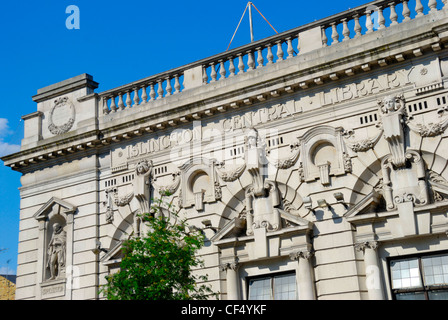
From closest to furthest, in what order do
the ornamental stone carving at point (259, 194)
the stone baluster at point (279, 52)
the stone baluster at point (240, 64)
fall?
the ornamental stone carving at point (259, 194)
the stone baluster at point (279, 52)
the stone baluster at point (240, 64)

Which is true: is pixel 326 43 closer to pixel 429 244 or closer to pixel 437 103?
pixel 437 103

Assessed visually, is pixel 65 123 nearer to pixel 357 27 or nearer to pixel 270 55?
pixel 270 55

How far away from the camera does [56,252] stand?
25078 millimetres

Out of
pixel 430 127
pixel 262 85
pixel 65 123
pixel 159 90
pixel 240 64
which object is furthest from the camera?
pixel 65 123

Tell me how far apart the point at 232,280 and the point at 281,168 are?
404 centimetres

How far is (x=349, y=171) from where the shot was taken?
19.1 m

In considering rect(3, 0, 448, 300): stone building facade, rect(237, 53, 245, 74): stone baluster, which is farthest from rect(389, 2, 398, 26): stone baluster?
rect(237, 53, 245, 74): stone baluster

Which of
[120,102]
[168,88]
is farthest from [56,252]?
[168,88]

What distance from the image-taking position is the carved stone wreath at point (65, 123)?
26266 mm

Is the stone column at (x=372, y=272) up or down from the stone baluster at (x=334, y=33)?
down

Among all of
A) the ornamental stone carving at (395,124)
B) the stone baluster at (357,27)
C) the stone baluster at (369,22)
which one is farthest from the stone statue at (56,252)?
the stone baluster at (369,22)

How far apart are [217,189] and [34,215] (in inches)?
358

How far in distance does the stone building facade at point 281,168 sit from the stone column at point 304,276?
0.14 feet

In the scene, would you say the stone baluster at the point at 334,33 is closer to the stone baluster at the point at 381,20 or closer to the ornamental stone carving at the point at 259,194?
the stone baluster at the point at 381,20
